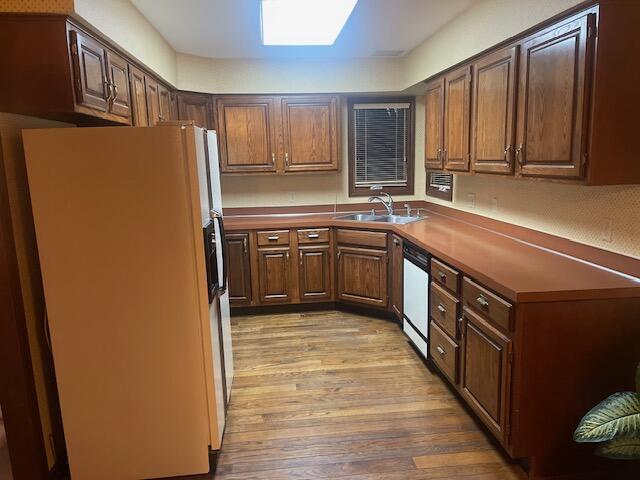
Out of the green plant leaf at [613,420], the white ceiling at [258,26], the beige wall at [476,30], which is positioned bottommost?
the green plant leaf at [613,420]

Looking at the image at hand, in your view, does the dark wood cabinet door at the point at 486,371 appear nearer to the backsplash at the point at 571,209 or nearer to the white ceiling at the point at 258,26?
the backsplash at the point at 571,209

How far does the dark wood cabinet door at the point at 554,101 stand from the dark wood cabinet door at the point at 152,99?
2450 millimetres

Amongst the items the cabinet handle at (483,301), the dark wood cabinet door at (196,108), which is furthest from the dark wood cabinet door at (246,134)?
the cabinet handle at (483,301)

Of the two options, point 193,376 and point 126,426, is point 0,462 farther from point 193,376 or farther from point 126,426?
point 193,376

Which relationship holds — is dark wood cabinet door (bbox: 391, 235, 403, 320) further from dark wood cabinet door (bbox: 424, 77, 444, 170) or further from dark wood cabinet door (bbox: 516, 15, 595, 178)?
dark wood cabinet door (bbox: 516, 15, 595, 178)

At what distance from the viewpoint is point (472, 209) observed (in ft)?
12.2

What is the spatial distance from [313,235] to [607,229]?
2549 millimetres

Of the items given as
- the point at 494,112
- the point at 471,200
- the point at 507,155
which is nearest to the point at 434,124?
the point at 471,200

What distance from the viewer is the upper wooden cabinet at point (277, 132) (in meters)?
4.36

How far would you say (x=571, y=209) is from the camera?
8.29 ft

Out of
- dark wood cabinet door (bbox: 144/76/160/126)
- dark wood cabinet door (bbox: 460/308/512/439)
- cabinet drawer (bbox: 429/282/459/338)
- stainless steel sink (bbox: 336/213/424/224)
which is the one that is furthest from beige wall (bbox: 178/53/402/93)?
dark wood cabinet door (bbox: 460/308/512/439)

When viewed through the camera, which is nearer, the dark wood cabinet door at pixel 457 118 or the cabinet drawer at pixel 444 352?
the cabinet drawer at pixel 444 352

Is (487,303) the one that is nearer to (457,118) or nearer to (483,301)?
(483,301)

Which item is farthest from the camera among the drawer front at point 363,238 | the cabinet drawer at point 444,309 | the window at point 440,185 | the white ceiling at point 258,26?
the window at point 440,185
